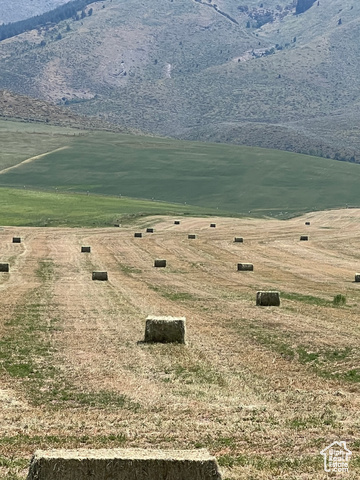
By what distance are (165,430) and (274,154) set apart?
7378 inches

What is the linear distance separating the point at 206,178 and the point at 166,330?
144224mm

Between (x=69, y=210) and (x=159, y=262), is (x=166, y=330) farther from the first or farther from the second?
(x=69, y=210)

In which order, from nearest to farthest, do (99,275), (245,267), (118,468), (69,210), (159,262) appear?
(118,468), (99,275), (245,267), (159,262), (69,210)

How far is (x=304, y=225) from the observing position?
98125 mm

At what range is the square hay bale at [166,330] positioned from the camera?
2216cm

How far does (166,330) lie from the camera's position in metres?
22.2

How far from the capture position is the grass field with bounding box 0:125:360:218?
14662cm

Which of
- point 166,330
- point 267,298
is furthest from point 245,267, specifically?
point 166,330

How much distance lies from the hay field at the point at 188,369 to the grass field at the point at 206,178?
296ft

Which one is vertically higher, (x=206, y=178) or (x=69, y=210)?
(x=206, y=178)

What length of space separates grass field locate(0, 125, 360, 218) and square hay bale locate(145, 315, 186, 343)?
104 meters

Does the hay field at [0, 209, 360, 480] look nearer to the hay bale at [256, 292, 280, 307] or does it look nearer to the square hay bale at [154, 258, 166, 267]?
the hay bale at [256, 292, 280, 307]

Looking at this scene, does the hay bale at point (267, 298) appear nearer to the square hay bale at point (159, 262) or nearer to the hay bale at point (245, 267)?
the hay bale at point (245, 267)

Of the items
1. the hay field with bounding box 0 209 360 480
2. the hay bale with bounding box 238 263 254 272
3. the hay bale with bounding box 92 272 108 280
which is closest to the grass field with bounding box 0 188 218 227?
the hay bale with bounding box 238 263 254 272
